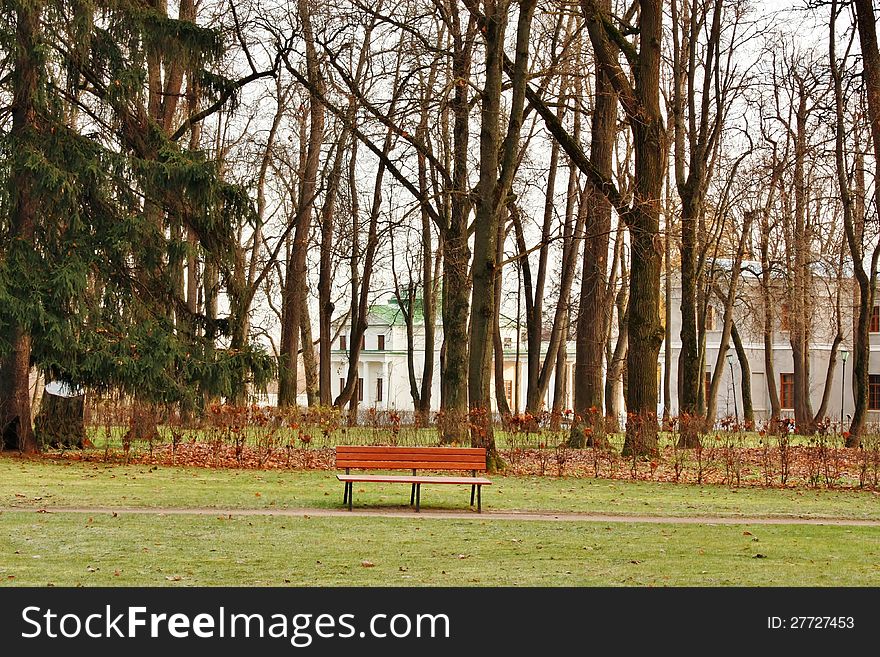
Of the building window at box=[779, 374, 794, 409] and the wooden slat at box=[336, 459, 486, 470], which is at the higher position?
the building window at box=[779, 374, 794, 409]

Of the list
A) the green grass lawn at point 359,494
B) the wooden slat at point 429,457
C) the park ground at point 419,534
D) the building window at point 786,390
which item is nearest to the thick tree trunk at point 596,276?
the green grass lawn at point 359,494

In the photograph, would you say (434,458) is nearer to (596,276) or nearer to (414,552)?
(414,552)

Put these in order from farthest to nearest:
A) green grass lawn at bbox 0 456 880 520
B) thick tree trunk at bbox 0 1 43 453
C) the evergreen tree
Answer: thick tree trunk at bbox 0 1 43 453
the evergreen tree
green grass lawn at bbox 0 456 880 520

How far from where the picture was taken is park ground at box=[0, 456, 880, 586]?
939 cm

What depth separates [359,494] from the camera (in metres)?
15.8

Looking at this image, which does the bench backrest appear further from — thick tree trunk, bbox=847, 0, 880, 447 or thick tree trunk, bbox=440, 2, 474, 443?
thick tree trunk, bbox=847, 0, 880, 447

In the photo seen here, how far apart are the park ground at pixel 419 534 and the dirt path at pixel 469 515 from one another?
3 centimetres

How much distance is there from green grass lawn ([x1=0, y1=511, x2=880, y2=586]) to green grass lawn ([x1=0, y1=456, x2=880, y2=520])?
152cm

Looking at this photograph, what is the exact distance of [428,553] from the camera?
1051 cm

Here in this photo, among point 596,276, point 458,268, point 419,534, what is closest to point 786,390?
point 596,276

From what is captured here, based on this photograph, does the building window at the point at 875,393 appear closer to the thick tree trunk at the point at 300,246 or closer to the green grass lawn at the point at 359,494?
the thick tree trunk at the point at 300,246

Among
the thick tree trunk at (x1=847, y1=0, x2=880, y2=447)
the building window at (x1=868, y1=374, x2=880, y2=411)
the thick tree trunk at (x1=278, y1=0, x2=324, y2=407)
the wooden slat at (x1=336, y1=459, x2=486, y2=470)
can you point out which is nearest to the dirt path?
the wooden slat at (x1=336, y1=459, x2=486, y2=470)

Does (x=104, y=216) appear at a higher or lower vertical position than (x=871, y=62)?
lower

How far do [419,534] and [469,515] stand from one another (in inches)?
76.6
